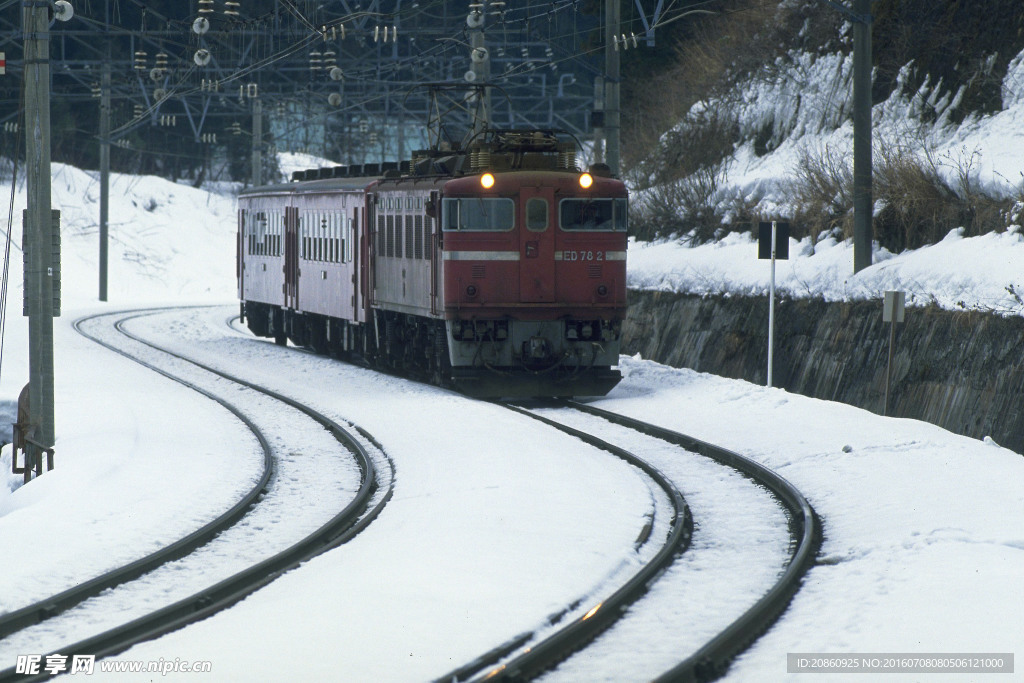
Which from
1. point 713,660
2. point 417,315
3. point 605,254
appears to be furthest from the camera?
point 417,315

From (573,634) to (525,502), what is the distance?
4.04m

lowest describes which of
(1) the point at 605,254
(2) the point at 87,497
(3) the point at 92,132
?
(2) the point at 87,497

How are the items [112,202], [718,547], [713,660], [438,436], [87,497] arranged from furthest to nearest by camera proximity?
[112,202] < [438,436] < [87,497] < [718,547] < [713,660]

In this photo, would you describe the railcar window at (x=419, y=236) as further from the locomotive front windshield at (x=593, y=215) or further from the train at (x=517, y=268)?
the locomotive front windshield at (x=593, y=215)

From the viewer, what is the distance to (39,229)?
1559cm

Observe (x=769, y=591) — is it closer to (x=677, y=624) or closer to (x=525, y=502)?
(x=677, y=624)

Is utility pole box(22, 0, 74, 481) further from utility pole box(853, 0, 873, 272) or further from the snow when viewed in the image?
utility pole box(853, 0, 873, 272)

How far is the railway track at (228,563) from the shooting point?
8039mm

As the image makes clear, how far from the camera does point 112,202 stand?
6297 cm

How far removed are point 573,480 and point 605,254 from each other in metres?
7.43


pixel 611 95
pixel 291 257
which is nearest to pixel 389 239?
pixel 611 95

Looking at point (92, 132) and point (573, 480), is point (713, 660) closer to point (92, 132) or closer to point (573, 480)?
point (573, 480)

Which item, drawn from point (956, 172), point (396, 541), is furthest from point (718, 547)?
point (956, 172)

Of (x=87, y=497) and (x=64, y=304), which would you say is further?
(x=64, y=304)
